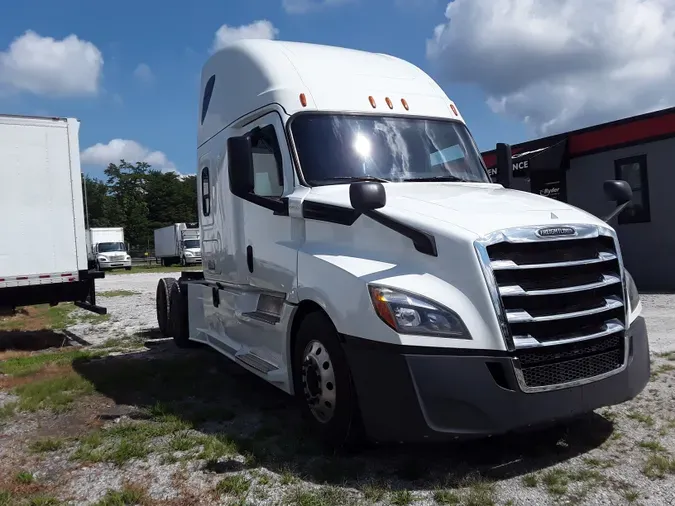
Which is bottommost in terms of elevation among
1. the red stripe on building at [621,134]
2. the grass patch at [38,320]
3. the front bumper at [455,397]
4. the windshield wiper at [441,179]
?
the grass patch at [38,320]

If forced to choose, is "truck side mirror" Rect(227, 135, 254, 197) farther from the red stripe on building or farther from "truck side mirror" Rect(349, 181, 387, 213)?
the red stripe on building

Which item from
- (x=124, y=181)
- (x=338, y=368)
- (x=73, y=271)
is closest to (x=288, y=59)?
(x=338, y=368)

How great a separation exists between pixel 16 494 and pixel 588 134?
1570 cm

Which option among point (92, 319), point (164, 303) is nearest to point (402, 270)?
point (164, 303)

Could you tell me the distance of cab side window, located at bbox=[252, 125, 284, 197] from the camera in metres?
5.34

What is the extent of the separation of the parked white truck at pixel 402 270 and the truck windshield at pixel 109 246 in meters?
38.3

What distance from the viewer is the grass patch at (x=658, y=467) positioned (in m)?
3.90

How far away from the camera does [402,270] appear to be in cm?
409

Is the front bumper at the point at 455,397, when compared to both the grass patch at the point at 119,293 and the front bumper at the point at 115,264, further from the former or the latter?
the front bumper at the point at 115,264

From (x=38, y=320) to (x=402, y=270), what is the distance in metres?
12.2

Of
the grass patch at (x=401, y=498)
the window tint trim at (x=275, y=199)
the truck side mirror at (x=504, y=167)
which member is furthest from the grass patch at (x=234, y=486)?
the truck side mirror at (x=504, y=167)

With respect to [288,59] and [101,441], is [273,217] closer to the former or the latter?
[288,59]

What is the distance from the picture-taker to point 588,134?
53.5ft

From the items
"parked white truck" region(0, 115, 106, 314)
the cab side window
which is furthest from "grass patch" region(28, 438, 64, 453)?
"parked white truck" region(0, 115, 106, 314)
